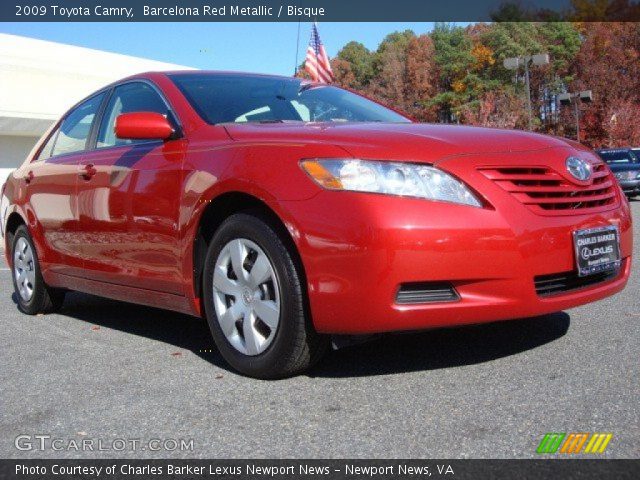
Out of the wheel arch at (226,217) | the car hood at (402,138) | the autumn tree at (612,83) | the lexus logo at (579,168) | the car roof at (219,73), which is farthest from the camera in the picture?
the autumn tree at (612,83)

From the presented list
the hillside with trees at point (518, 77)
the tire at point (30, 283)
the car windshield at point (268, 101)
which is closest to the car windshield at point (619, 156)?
the car windshield at point (268, 101)

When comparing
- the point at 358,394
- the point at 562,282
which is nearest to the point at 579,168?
the point at 562,282

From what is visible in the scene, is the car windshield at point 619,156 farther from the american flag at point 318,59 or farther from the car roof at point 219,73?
the car roof at point 219,73

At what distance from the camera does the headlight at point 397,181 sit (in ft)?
10.2

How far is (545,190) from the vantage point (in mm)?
3342

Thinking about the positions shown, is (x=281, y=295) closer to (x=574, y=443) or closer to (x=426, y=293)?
(x=426, y=293)

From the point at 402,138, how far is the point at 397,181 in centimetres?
A: 30

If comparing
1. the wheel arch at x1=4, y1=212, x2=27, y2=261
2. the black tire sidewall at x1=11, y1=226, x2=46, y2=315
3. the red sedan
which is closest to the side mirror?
the red sedan

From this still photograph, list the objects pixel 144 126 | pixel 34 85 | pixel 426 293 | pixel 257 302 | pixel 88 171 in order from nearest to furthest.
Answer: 1. pixel 426 293
2. pixel 257 302
3. pixel 144 126
4. pixel 88 171
5. pixel 34 85

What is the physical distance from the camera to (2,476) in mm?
2506

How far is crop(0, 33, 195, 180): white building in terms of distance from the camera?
24.9 m

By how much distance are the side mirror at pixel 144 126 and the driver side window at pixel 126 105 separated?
0.31m

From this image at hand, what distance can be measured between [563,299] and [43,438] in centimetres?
222

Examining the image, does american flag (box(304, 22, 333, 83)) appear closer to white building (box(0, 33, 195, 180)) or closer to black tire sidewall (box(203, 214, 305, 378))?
white building (box(0, 33, 195, 180))
